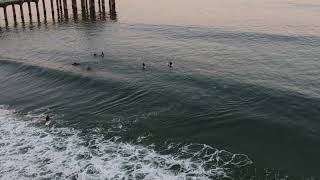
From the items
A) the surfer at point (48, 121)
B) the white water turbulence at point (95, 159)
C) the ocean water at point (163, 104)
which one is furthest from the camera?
the surfer at point (48, 121)

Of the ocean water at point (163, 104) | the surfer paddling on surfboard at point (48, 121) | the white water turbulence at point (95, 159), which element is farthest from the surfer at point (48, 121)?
the white water turbulence at point (95, 159)

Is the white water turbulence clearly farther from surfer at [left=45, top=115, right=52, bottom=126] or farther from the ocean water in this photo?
surfer at [left=45, top=115, right=52, bottom=126]

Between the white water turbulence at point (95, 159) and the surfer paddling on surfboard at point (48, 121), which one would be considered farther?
the surfer paddling on surfboard at point (48, 121)

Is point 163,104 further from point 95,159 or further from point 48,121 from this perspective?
point 48,121

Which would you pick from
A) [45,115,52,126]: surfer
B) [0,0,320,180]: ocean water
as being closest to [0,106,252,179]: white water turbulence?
[0,0,320,180]: ocean water

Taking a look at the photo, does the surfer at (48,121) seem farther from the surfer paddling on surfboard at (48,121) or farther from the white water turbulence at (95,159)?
the white water turbulence at (95,159)

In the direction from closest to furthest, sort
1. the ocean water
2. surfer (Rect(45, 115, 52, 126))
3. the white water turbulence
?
the white water turbulence → the ocean water → surfer (Rect(45, 115, 52, 126))

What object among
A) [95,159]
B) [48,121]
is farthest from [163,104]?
[48,121]
